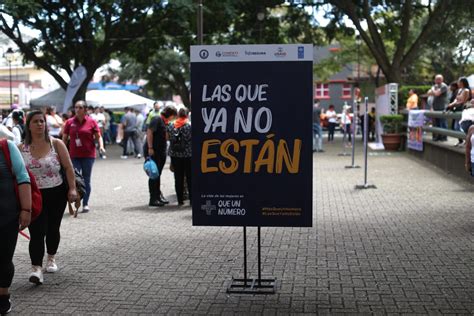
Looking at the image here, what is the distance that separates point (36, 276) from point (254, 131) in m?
2.42

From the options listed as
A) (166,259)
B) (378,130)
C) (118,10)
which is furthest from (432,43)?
(166,259)

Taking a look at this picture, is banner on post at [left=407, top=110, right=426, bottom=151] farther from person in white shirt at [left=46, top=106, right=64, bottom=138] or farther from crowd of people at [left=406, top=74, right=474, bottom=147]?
person in white shirt at [left=46, top=106, right=64, bottom=138]

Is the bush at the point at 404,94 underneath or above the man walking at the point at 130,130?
above

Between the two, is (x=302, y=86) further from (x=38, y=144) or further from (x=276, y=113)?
(x=38, y=144)

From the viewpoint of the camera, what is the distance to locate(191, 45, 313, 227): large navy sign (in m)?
5.80

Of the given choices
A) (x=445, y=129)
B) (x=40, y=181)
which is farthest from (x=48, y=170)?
(x=445, y=129)

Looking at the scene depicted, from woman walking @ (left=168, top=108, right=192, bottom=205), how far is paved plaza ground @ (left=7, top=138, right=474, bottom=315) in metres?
0.66

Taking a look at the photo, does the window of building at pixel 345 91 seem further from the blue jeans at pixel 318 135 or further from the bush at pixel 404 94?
the blue jeans at pixel 318 135

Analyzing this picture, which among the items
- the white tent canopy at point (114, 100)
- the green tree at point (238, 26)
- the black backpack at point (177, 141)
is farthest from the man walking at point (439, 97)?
the white tent canopy at point (114, 100)

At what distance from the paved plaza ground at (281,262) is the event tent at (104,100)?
25.4 metres

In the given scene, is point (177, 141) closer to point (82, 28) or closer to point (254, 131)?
point (254, 131)

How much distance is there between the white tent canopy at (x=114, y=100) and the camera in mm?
37344

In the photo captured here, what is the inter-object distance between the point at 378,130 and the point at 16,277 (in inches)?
835

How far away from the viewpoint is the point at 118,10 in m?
28.9
